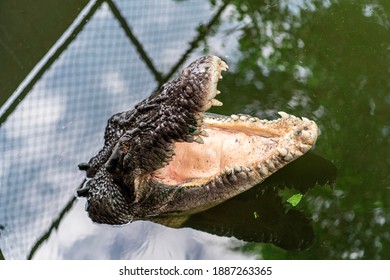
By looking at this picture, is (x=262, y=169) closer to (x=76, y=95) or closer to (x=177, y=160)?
(x=177, y=160)

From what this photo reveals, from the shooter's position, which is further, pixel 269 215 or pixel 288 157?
pixel 269 215

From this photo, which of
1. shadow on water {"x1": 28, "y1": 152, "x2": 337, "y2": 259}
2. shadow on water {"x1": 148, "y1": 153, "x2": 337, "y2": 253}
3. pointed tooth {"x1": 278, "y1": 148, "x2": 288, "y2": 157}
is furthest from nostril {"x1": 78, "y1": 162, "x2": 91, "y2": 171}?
pointed tooth {"x1": 278, "y1": 148, "x2": 288, "y2": 157}

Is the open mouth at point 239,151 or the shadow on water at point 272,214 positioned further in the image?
the shadow on water at point 272,214

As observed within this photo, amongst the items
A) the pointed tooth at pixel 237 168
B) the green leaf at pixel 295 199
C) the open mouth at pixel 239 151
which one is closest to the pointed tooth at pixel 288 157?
the open mouth at pixel 239 151

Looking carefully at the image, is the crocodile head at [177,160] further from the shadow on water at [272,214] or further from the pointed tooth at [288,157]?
the shadow on water at [272,214]

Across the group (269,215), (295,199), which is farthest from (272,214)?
(295,199)
